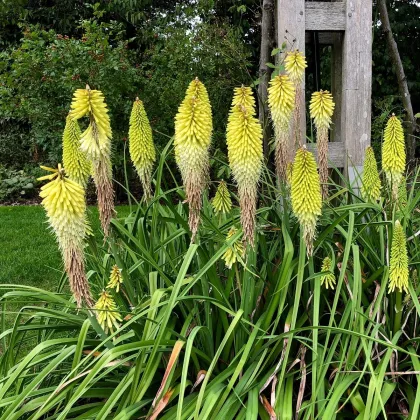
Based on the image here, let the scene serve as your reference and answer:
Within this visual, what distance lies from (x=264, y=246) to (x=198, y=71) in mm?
6727

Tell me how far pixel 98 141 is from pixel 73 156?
0.23 metres

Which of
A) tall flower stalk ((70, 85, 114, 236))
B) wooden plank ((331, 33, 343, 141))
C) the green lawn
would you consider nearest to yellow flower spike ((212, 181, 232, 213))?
tall flower stalk ((70, 85, 114, 236))

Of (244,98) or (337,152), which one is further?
(337,152)

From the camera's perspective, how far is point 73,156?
189 cm

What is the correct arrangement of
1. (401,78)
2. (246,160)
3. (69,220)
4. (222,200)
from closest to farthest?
1. (69,220)
2. (246,160)
3. (222,200)
4. (401,78)

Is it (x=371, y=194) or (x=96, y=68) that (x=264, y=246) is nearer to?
(x=371, y=194)

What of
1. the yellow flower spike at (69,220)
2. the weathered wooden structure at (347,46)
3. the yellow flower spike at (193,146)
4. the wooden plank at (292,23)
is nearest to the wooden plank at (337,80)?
the weathered wooden structure at (347,46)

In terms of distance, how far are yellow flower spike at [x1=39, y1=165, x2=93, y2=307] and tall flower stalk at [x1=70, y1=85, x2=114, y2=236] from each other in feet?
0.77

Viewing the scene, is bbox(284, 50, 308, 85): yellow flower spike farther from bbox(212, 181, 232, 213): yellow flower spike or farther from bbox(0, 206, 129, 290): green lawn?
bbox(0, 206, 129, 290): green lawn

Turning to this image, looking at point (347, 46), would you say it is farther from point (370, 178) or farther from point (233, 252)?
point (233, 252)

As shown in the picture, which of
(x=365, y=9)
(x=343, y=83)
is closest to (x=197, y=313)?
(x=343, y=83)

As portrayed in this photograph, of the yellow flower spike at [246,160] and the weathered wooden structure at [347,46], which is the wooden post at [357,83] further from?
the yellow flower spike at [246,160]

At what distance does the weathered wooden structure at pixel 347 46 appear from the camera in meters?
3.22

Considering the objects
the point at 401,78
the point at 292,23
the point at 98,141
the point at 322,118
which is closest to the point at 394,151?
the point at 322,118
